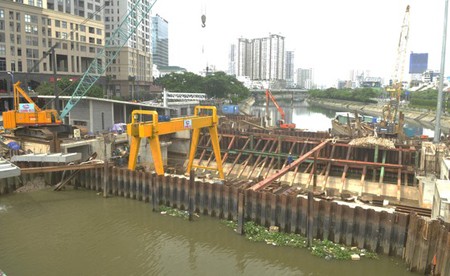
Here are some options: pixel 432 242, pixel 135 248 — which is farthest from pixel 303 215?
pixel 135 248

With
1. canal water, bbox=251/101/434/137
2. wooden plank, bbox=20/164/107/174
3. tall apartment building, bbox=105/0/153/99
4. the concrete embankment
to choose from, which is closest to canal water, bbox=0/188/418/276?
wooden plank, bbox=20/164/107/174

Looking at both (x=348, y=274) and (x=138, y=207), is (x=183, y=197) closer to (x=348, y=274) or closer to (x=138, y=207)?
(x=138, y=207)

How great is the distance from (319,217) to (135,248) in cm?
767

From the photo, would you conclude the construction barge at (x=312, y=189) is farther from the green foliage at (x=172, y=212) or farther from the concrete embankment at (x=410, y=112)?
the concrete embankment at (x=410, y=112)

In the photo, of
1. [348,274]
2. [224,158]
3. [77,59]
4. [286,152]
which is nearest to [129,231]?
[348,274]

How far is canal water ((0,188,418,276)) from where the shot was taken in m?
12.4

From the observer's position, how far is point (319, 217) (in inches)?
555

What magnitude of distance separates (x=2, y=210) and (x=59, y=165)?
13.6 feet

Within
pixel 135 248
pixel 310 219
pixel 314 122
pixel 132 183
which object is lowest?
pixel 135 248

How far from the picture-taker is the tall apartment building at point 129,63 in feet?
289

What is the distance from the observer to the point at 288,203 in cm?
1459

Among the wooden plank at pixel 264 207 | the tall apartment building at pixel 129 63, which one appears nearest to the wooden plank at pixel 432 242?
the wooden plank at pixel 264 207

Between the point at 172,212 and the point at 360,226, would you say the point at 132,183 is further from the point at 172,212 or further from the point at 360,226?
the point at 360,226

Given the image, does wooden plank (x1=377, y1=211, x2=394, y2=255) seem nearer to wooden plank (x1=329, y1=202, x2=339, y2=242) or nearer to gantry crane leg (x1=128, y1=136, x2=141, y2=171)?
wooden plank (x1=329, y1=202, x2=339, y2=242)
